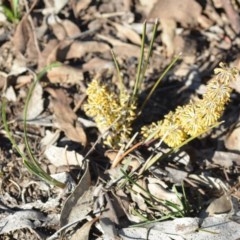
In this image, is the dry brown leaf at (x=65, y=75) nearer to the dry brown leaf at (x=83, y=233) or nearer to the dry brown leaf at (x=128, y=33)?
the dry brown leaf at (x=128, y=33)

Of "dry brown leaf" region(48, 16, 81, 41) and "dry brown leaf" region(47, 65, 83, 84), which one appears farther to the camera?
"dry brown leaf" region(48, 16, 81, 41)

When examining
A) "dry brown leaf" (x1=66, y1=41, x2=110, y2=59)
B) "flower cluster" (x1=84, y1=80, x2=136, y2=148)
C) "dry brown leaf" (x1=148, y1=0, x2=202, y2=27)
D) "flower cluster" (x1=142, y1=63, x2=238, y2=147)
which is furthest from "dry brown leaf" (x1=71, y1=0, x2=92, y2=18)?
"flower cluster" (x1=142, y1=63, x2=238, y2=147)

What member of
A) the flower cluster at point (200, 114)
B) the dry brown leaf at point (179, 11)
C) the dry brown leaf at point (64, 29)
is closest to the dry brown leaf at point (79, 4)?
the dry brown leaf at point (64, 29)

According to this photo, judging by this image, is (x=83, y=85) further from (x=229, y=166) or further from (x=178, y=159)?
(x=229, y=166)

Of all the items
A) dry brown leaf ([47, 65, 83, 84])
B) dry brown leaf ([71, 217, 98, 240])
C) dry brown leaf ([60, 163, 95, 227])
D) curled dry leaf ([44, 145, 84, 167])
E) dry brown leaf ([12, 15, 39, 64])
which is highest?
dry brown leaf ([12, 15, 39, 64])

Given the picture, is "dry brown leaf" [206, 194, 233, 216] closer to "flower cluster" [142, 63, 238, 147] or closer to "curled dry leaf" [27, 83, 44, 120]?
"flower cluster" [142, 63, 238, 147]

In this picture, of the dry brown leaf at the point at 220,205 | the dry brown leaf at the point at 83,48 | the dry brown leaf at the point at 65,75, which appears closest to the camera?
the dry brown leaf at the point at 220,205
